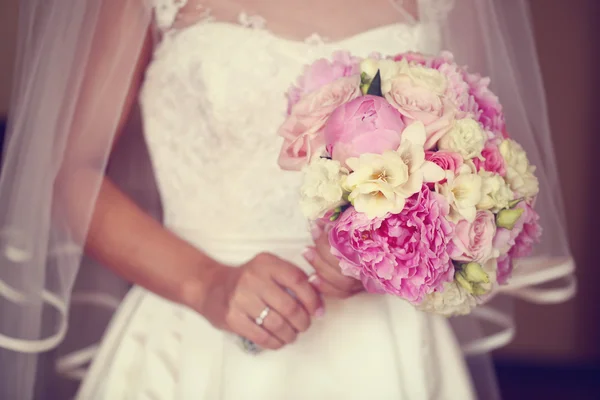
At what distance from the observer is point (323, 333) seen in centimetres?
98

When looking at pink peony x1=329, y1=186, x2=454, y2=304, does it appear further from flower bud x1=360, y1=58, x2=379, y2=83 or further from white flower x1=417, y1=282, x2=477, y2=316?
flower bud x1=360, y1=58, x2=379, y2=83

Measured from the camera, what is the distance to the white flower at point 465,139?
0.71m

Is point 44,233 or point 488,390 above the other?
point 44,233

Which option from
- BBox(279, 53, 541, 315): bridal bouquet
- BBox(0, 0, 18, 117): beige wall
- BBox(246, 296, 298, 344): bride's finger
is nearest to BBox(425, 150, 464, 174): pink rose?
BBox(279, 53, 541, 315): bridal bouquet

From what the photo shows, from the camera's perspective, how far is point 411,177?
685 millimetres

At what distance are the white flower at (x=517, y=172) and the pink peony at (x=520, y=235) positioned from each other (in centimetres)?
2

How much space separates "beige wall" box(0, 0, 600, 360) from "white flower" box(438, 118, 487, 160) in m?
2.64

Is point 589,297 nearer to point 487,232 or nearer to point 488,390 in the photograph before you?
point 488,390

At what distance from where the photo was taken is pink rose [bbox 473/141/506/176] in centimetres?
75

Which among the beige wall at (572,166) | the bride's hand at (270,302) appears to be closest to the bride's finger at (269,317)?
the bride's hand at (270,302)

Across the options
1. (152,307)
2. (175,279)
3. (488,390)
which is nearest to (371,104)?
(175,279)

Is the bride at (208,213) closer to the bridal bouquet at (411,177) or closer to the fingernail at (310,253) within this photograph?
the fingernail at (310,253)

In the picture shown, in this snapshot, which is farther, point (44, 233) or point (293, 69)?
point (293, 69)

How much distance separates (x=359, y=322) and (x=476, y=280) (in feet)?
1.00
